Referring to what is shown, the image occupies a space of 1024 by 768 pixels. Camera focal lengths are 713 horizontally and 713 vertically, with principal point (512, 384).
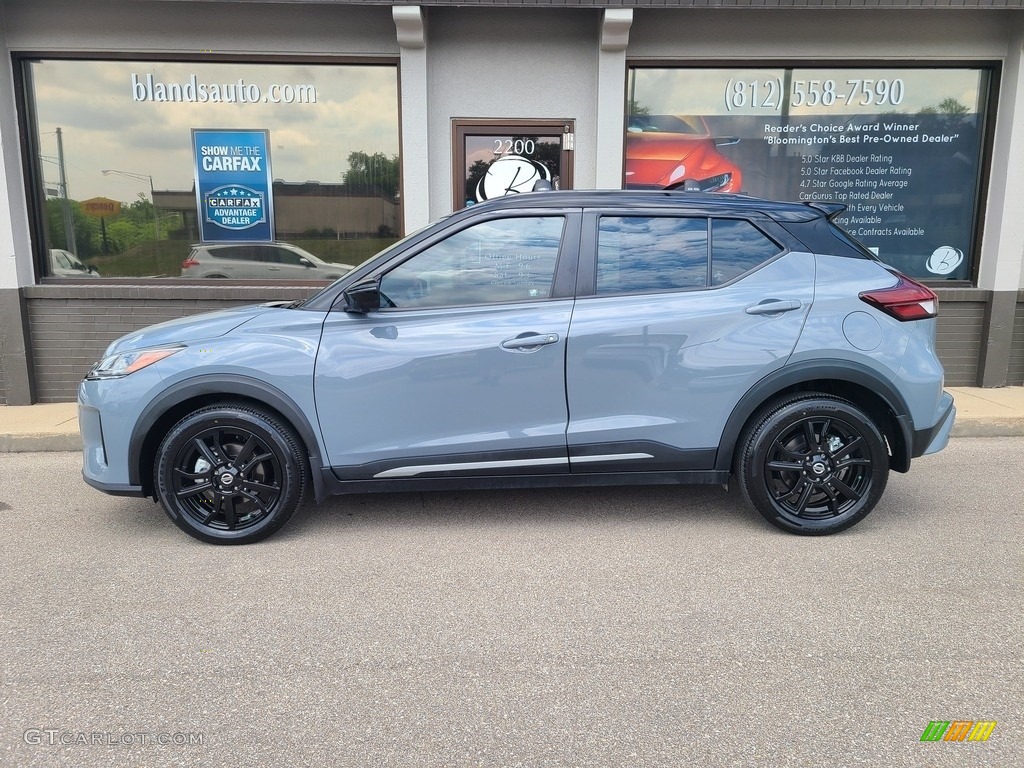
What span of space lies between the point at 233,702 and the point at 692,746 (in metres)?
1.61

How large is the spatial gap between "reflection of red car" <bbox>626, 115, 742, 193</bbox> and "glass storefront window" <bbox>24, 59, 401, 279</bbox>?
262 cm

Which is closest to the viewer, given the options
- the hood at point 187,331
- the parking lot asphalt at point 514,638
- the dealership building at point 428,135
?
the parking lot asphalt at point 514,638

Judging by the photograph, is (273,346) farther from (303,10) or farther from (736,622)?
(303,10)

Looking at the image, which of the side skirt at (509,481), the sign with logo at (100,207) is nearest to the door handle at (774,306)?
the side skirt at (509,481)

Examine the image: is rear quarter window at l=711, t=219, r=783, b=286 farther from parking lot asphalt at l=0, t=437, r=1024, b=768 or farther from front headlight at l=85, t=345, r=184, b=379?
front headlight at l=85, t=345, r=184, b=379

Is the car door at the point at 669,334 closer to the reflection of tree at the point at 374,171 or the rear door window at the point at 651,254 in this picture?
the rear door window at the point at 651,254

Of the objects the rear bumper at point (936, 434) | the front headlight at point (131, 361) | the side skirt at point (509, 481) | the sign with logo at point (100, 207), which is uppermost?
the sign with logo at point (100, 207)

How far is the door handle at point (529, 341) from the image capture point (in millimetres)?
3771

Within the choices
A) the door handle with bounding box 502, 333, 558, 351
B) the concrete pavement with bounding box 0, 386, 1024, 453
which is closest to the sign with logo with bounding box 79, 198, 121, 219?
the concrete pavement with bounding box 0, 386, 1024, 453

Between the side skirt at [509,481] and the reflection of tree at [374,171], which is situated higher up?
the reflection of tree at [374,171]

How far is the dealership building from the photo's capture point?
23.6 ft

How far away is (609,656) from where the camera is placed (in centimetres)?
283

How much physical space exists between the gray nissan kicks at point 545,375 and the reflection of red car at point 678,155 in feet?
13.1

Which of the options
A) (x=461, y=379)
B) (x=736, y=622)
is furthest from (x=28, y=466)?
(x=736, y=622)
